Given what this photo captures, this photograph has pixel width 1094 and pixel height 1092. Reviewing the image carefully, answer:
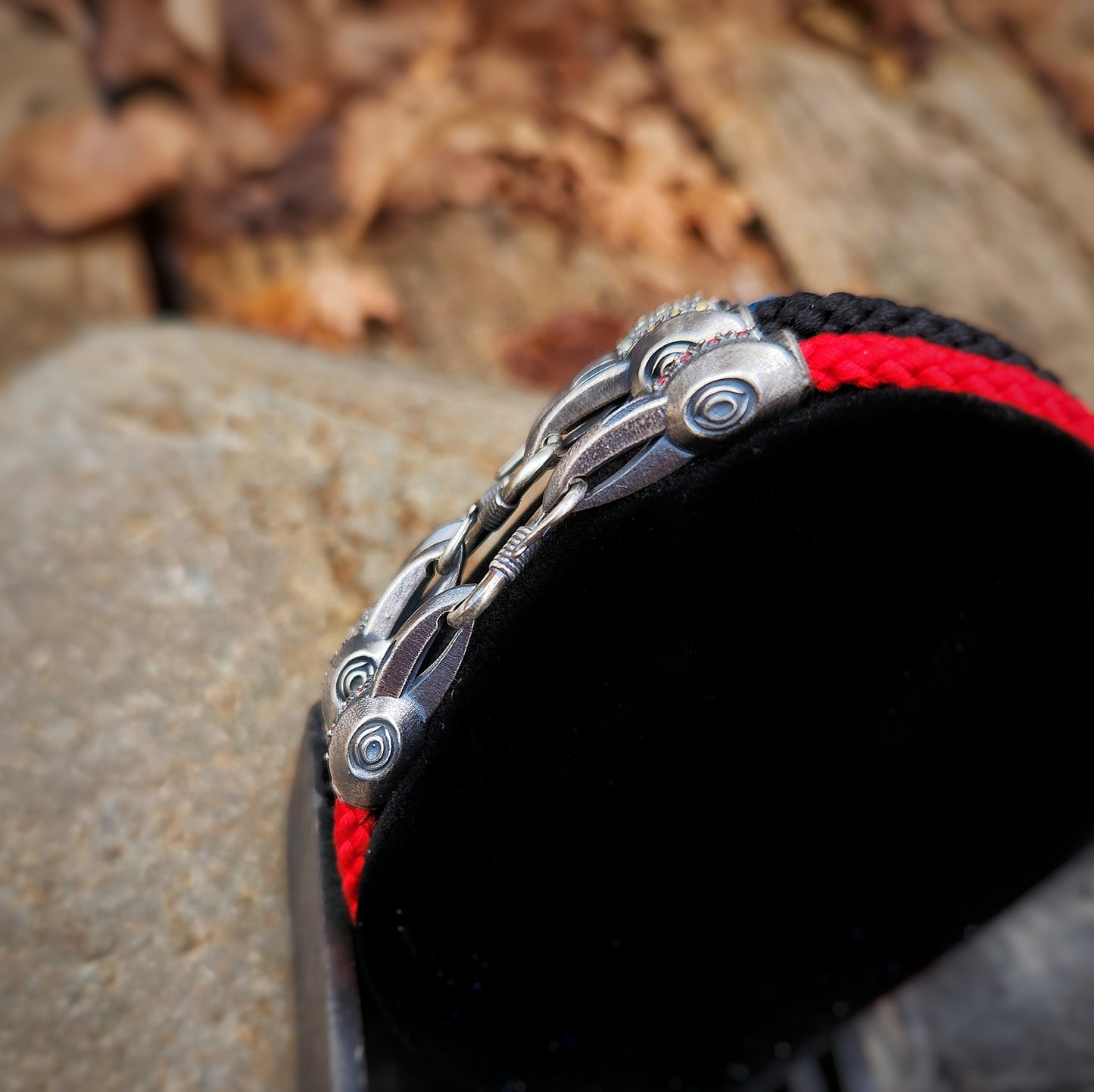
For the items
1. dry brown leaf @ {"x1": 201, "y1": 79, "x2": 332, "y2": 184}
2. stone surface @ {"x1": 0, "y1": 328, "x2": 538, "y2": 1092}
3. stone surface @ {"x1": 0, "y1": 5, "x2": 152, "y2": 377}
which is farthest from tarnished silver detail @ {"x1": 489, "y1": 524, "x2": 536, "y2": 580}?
dry brown leaf @ {"x1": 201, "y1": 79, "x2": 332, "y2": 184}

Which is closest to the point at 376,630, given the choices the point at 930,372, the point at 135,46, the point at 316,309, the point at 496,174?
the point at 930,372

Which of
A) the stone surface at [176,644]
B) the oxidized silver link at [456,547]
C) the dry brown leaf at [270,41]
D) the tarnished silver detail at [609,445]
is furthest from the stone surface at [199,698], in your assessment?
the dry brown leaf at [270,41]

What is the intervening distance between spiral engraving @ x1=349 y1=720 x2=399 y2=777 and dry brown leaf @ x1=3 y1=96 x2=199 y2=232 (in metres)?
1.56

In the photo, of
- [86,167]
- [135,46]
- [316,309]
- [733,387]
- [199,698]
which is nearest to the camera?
[733,387]

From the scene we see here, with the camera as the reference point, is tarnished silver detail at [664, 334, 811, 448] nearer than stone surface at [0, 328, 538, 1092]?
Yes

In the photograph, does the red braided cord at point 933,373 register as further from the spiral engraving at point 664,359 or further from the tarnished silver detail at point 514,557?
the tarnished silver detail at point 514,557

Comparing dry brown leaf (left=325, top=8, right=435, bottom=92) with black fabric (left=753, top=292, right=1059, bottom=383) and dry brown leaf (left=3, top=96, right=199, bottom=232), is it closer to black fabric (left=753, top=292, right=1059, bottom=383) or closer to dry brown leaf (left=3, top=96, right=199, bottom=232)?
dry brown leaf (left=3, top=96, right=199, bottom=232)

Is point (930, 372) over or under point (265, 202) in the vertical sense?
over

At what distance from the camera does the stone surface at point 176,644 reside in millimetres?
665

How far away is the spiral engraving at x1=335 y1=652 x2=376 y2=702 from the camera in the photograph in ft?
1.94

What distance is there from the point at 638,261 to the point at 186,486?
38.6 inches

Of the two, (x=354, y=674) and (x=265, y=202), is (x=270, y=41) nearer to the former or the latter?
(x=265, y=202)

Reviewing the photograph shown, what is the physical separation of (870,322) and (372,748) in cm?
36

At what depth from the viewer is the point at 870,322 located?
0.54m
